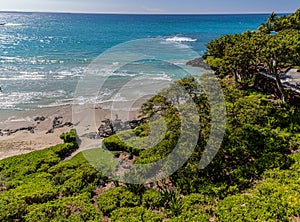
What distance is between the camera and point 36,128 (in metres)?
21.4

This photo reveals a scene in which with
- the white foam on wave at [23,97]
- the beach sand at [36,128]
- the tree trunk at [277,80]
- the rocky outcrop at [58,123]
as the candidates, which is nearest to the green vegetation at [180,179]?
the tree trunk at [277,80]

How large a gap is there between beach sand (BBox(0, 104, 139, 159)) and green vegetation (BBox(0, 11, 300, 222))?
264 cm

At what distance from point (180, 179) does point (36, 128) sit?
1505 centimetres

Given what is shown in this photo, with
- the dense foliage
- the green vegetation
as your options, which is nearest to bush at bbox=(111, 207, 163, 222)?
the green vegetation

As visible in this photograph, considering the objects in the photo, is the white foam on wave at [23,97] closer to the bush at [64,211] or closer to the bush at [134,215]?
the bush at [64,211]

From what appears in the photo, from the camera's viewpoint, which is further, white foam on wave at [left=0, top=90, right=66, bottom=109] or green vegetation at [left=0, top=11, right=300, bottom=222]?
white foam on wave at [left=0, top=90, right=66, bottom=109]

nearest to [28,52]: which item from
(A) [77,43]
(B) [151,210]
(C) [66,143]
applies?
(A) [77,43]

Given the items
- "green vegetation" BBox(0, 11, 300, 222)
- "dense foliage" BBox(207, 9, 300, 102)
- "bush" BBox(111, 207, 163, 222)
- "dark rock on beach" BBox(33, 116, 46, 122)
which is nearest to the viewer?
"bush" BBox(111, 207, 163, 222)

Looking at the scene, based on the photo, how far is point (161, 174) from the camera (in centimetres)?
1268

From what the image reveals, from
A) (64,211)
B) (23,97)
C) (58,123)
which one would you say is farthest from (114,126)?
(23,97)

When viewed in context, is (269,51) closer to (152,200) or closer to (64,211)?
(152,200)

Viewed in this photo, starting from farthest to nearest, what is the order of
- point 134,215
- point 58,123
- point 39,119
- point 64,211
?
point 39,119
point 58,123
point 64,211
point 134,215

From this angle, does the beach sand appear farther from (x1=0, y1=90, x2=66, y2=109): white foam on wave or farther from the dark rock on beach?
(x1=0, y1=90, x2=66, y2=109): white foam on wave

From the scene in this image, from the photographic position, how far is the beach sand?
18281mm
